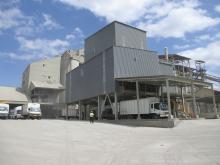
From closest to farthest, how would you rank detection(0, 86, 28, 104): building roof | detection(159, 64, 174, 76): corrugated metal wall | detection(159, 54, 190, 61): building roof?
detection(159, 64, 174, 76): corrugated metal wall < detection(159, 54, 190, 61): building roof < detection(0, 86, 28, 104): building roof

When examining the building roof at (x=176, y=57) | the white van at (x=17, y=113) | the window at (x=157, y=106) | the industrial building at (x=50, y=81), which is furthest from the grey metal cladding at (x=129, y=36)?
the industrial building at (x=50, y=81)

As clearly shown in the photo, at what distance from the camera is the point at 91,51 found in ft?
171

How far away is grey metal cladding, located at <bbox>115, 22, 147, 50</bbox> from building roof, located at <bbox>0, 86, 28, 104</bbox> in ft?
106

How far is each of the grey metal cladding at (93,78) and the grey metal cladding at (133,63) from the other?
0.99m

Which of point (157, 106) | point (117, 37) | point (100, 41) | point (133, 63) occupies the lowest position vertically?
point (157, 106)

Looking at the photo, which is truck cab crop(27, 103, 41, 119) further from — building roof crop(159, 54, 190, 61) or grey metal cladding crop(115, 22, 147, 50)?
building roof crop(159, 54, 190, 61)

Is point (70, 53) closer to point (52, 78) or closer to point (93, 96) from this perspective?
point (52, 78)

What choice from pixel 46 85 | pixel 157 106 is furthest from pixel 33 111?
pixel 46 85

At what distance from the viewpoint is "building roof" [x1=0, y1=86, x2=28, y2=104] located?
2540 inches

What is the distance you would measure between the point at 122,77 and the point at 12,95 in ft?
130

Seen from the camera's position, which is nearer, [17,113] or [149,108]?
[149,108]

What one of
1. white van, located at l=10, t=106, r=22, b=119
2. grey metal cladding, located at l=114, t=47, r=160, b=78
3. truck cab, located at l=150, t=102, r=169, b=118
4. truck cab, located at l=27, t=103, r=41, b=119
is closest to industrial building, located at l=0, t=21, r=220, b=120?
grey metal cladding, located at l=114, t=47, r=160, b=78

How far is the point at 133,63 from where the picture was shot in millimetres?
39656

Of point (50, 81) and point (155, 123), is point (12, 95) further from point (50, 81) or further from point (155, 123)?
point (155, 123)
